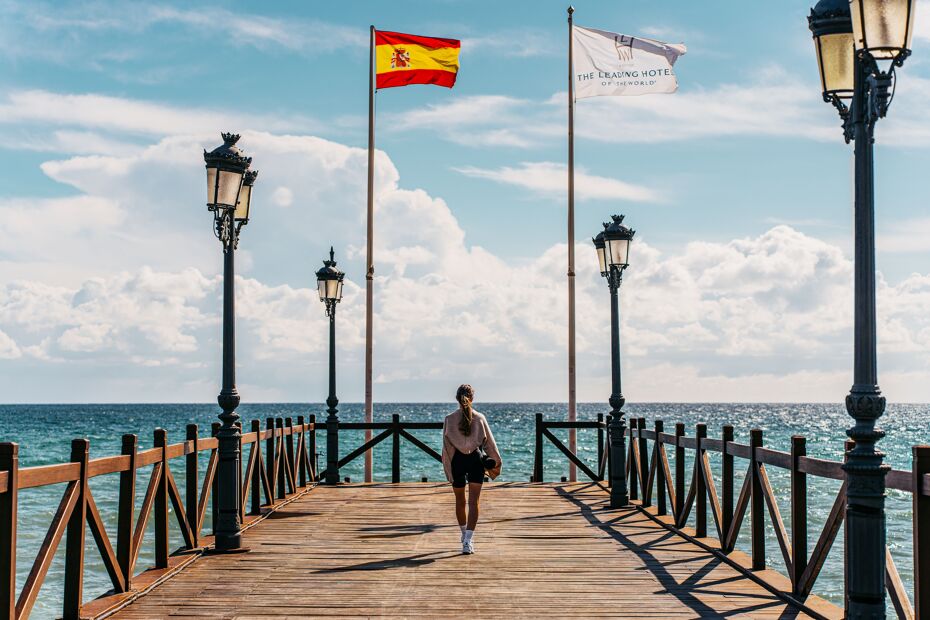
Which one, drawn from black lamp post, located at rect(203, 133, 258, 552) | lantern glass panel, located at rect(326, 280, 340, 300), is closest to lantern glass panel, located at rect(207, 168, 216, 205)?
black lamp post, located at rect(203, 133, 258, 552)

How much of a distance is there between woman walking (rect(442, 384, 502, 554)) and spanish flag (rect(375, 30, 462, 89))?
1210cm

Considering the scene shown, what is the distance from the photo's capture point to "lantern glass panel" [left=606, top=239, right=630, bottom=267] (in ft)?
50.2

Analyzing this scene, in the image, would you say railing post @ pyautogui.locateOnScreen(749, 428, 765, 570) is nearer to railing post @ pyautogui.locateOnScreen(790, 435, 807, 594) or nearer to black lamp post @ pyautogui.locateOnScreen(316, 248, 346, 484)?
railing post @ pyautogui.locateOnScreen(790, 435, 807, 594)

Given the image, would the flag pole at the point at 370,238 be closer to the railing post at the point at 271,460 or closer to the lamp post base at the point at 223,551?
the railing post at the point at 271,460

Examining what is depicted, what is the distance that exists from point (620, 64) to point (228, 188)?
12488 millimetres

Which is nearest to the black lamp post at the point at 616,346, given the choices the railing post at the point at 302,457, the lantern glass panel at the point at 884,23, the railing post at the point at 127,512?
the railing post at the point at 302,457

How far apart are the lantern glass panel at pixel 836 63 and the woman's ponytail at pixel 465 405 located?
199 inches

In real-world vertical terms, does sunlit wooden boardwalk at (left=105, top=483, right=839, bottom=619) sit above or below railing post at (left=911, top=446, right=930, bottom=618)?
below

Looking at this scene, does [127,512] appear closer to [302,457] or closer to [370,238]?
[302,457]

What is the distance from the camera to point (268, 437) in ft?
48.5

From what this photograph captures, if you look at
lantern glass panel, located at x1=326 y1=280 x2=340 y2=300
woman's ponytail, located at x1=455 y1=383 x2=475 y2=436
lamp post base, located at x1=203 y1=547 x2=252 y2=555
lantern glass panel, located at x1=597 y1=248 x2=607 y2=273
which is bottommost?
lamp post base, located at x1=203 y1=547 x2=252 y2=555

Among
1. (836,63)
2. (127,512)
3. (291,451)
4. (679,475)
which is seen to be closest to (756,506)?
(679,475)

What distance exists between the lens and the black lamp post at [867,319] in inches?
239

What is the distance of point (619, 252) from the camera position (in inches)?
602
